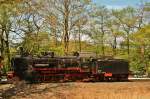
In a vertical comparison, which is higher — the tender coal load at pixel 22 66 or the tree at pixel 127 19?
the tree at pixel 127 19

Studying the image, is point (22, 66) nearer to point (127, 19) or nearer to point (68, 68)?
point (68, 68)

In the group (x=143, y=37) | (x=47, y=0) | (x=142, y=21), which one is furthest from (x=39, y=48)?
(x=142, y=21)

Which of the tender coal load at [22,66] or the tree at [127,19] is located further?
the tree at [127,19]

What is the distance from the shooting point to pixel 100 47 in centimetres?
6531

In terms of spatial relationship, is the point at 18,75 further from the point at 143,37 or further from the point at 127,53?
the point at 127,53

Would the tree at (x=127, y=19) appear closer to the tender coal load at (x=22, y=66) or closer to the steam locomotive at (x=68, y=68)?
the steam locomotive at (x=68, y=68)

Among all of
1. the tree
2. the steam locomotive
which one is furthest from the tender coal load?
the tree

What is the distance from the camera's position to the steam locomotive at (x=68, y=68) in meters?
33.5

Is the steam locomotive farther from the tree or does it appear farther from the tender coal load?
the tree

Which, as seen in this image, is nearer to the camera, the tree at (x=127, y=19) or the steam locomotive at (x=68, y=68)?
the steam locomotive at (x=68, y=68)

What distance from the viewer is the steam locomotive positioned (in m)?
33.5

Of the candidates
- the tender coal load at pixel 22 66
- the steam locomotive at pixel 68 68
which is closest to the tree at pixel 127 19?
the steam locomotive at pixel 68 68

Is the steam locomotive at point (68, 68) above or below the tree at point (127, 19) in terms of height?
below

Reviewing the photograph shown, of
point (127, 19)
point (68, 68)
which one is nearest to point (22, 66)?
point (68, 68)
